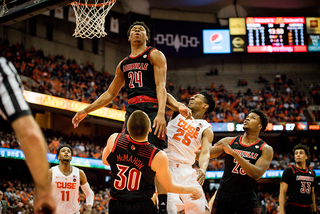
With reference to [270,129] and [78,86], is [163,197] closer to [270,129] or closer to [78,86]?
[78,86]

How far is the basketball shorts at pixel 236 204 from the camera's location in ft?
16.9

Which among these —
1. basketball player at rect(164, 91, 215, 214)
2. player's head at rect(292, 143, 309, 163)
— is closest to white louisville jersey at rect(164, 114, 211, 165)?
basketball player at rect(164, 91, 215, 214)

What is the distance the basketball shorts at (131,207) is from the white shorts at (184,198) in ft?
4.36

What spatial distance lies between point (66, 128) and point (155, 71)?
70.4 ft

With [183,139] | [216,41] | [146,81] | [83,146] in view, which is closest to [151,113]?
[146,81]

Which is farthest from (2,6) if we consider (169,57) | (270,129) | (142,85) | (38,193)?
(169,57)

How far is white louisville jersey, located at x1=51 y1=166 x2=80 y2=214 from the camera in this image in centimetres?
675

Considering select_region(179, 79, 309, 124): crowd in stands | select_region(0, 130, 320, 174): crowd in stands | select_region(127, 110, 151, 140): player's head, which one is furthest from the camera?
select_region(179, 79, 309, 124): crowd in stands

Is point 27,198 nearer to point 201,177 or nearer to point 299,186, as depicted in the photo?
point 299,186

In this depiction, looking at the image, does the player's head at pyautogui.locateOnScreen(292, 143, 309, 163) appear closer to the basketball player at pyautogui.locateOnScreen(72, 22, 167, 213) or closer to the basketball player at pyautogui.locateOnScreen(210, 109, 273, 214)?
the basketball player at pyautogui.locateOnScreen(210, 109, 273, 214)

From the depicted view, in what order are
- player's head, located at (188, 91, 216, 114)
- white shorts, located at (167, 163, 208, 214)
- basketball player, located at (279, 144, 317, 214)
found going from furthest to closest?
1. basketball player, located at (279, 144, 317, 214)
2. player's head, located at (188, 91, 216, 114)
3. white shorts, located at (167, 163, 208, 214)

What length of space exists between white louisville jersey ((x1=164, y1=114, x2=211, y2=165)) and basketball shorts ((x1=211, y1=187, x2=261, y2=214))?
0.72m

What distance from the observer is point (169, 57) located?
31453 millimetres

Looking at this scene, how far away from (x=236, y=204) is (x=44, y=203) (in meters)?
3.96
